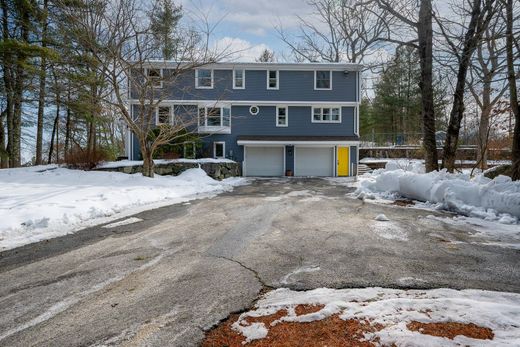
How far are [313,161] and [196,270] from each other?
65.1 feet

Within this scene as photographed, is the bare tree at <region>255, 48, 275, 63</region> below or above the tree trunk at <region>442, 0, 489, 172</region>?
above

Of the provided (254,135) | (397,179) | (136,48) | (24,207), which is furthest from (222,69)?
(24,207)

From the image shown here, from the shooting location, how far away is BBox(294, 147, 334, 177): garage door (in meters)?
23.0

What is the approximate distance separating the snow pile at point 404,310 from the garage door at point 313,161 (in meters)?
19.9

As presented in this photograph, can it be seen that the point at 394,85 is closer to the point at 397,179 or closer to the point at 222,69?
the point at 222,69

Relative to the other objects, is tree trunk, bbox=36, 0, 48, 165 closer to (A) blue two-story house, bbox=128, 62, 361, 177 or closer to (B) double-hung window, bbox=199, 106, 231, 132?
(A) blue two-story house, bbox=128, 62, 361, 177

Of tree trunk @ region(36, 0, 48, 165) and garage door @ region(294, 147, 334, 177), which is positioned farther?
garage door @ region(294, 147, 334, 177)

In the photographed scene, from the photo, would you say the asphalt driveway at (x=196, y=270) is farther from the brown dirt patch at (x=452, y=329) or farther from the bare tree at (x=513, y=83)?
the bare tree at (x=513, y=83)

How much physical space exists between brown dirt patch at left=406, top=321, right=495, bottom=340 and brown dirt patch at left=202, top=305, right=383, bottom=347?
0.29 metres

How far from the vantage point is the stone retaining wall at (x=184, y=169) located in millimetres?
15759

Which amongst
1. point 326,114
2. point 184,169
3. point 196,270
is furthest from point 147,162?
point 326,114

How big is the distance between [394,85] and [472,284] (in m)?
34.0

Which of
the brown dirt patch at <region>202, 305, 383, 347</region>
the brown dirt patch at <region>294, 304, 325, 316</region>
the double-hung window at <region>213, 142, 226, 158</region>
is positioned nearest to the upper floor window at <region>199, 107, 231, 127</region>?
the double-hung window at <region>213, 142, 226, 158</region>

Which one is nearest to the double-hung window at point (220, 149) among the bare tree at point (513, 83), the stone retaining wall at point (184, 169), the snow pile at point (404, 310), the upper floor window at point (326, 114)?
the stone retaining wall at point (184, 169)
